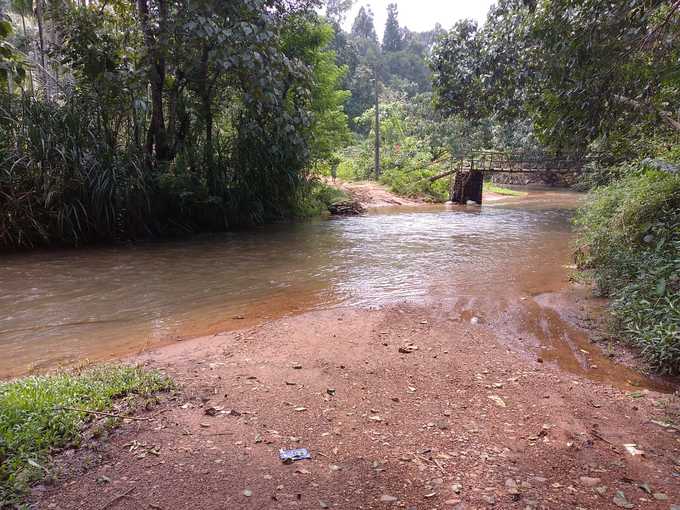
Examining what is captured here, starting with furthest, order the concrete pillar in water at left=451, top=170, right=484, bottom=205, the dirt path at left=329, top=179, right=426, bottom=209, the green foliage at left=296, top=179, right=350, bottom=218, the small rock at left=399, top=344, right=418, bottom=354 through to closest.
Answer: the concrete pillar in water at left=451, top=170, right=484, bottom=205 → the dirt path at left=329, top=179, right=426, bottom=209 → the green foliage at left=296, top=179, right=350, bottom=218 → the small rock at left=399, top=344, right=418, bottom=354

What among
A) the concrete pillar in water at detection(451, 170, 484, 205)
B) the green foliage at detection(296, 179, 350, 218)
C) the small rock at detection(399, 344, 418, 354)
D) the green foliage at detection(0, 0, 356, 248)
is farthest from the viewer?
the concrete pillar in water at detection(451, 170, 484, 205)

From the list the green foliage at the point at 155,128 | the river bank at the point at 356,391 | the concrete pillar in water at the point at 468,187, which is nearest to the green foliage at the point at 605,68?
the river bank at the point at 356,391

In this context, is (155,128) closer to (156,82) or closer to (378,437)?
(156,82)

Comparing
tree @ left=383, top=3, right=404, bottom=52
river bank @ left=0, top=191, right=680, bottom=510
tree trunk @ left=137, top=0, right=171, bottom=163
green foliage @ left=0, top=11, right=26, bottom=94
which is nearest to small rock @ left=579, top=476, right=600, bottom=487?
river bank @ left=0, top=191, right=680, bottom=510

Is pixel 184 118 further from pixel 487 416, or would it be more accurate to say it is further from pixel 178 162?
pixel 487 416

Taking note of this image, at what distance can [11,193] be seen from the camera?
8.91 metres

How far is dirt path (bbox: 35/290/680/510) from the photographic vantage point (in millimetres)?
2295

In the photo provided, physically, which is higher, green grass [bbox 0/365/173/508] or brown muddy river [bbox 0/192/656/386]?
green grass [bbox 0/365/173/508]

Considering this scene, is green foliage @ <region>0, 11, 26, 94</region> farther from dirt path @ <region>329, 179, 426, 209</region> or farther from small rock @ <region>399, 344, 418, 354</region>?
dirt path @ <region>329, 179, 426, 209</region>

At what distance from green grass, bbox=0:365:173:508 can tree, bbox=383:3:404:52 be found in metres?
80.2

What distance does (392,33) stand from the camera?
7612 centimetres

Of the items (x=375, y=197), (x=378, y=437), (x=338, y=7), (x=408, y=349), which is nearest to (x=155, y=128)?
(x=408, y=349)

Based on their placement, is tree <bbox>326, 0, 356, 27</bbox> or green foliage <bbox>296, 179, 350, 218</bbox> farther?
tree <bbox>326, 0, 356, 27</bbox>

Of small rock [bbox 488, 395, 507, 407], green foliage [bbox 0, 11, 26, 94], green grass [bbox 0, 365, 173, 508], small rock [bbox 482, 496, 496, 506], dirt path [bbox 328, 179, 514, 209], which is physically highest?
green foliage [bbox 0, 11, 26, 94]
